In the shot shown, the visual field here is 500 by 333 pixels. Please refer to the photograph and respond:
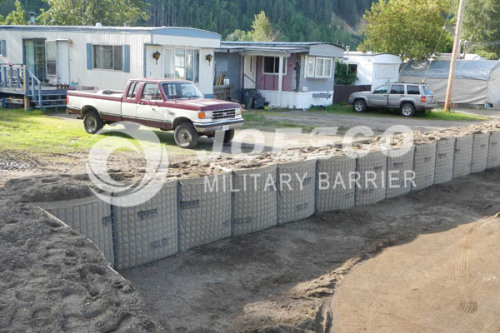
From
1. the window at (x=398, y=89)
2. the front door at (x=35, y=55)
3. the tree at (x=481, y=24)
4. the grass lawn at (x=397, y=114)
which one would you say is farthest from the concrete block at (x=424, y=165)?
the tree at (x=481, y=24)

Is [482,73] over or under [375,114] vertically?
over

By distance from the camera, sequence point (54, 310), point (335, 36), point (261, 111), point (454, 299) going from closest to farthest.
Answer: point (54, 310), point (454, 299), point (261, 111), point (335, 36)

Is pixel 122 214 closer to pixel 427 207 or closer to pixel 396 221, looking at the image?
pixel 396 221

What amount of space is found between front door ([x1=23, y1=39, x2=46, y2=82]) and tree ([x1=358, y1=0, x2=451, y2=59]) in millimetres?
21805

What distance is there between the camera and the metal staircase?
21.7 m

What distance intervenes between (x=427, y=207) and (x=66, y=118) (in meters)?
13.9

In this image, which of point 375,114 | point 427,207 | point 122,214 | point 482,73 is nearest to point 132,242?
point 122,214

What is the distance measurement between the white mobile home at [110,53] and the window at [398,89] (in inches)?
384

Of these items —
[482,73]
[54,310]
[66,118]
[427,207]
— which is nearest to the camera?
[54,310]

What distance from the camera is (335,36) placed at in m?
116

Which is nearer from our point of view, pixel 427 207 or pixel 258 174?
pixel 258 174

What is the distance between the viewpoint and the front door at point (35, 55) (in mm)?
24312

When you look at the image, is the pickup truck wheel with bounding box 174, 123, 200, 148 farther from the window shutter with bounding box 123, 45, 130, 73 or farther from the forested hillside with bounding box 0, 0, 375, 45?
the forested hillside with bounding box 0, 0, 375, 45

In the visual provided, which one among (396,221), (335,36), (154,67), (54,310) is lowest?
(396,221)
